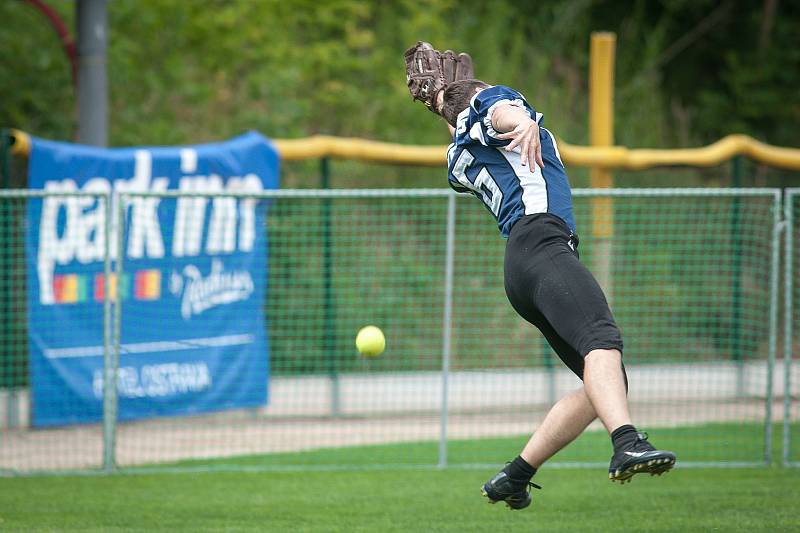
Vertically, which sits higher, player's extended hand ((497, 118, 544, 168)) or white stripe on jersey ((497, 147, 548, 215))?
player's extended hand ((497, 118, 544, 168))

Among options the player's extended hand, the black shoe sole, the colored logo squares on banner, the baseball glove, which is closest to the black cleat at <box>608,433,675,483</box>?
the black shoe sole

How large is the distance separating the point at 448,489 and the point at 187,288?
3.55 meters

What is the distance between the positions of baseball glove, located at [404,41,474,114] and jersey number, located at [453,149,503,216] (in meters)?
0.35

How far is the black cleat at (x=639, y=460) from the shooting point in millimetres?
4188

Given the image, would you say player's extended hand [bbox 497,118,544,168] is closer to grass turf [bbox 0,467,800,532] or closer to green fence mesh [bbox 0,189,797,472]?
grass turf [bbox 0,467,800,532]

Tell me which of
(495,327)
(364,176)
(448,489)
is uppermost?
(364,176)

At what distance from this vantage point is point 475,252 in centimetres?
1215

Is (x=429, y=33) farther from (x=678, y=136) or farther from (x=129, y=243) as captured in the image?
(x=129, y=243)

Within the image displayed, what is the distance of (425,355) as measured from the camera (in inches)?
426

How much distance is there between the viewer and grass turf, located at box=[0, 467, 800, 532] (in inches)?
241

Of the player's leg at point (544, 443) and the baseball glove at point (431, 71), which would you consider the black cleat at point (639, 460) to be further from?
the baseball glove at point (431, 71)

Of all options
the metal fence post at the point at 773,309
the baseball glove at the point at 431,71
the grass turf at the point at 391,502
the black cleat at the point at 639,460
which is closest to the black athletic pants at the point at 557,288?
the black cleat at the point at 639,460

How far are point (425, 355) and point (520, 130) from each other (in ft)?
21.0

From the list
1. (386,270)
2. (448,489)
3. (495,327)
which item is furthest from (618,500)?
(386,270)
